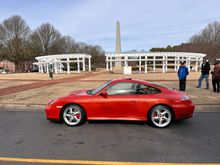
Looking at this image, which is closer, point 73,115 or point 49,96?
point 73,115

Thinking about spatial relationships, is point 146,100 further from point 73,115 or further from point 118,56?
point 118,56

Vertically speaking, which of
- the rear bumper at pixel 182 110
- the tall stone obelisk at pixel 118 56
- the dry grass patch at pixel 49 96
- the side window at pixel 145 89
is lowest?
the dry grass patch at pixel 49 96

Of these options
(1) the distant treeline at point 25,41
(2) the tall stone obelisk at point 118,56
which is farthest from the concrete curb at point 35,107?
(1) the distant treeline at point 25,41

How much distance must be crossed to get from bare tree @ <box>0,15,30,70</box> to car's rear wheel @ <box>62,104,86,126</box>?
54.9 meters

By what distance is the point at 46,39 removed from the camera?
6006 centimetres

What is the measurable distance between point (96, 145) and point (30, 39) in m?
59.7

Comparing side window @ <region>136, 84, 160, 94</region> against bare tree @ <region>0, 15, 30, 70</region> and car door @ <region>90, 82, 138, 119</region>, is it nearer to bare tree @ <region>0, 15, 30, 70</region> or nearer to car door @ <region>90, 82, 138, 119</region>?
car door @ <region>90, 82, 138, 119</region>

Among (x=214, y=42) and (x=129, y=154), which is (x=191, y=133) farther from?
(x=214, y=42)

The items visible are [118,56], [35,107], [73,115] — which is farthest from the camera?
[118,56]

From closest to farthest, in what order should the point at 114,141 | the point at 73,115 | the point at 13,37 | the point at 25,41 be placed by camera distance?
the point at 114,141 < the point at 73,115 < the point at 13,37 < the point at 25,41

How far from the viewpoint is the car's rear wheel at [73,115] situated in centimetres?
509

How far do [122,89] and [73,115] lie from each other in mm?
1581

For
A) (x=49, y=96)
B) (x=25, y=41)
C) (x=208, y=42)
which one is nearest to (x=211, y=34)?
(x=208, y=42)

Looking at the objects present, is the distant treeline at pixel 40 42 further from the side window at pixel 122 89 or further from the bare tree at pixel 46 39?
the side window at pixel 122 89
